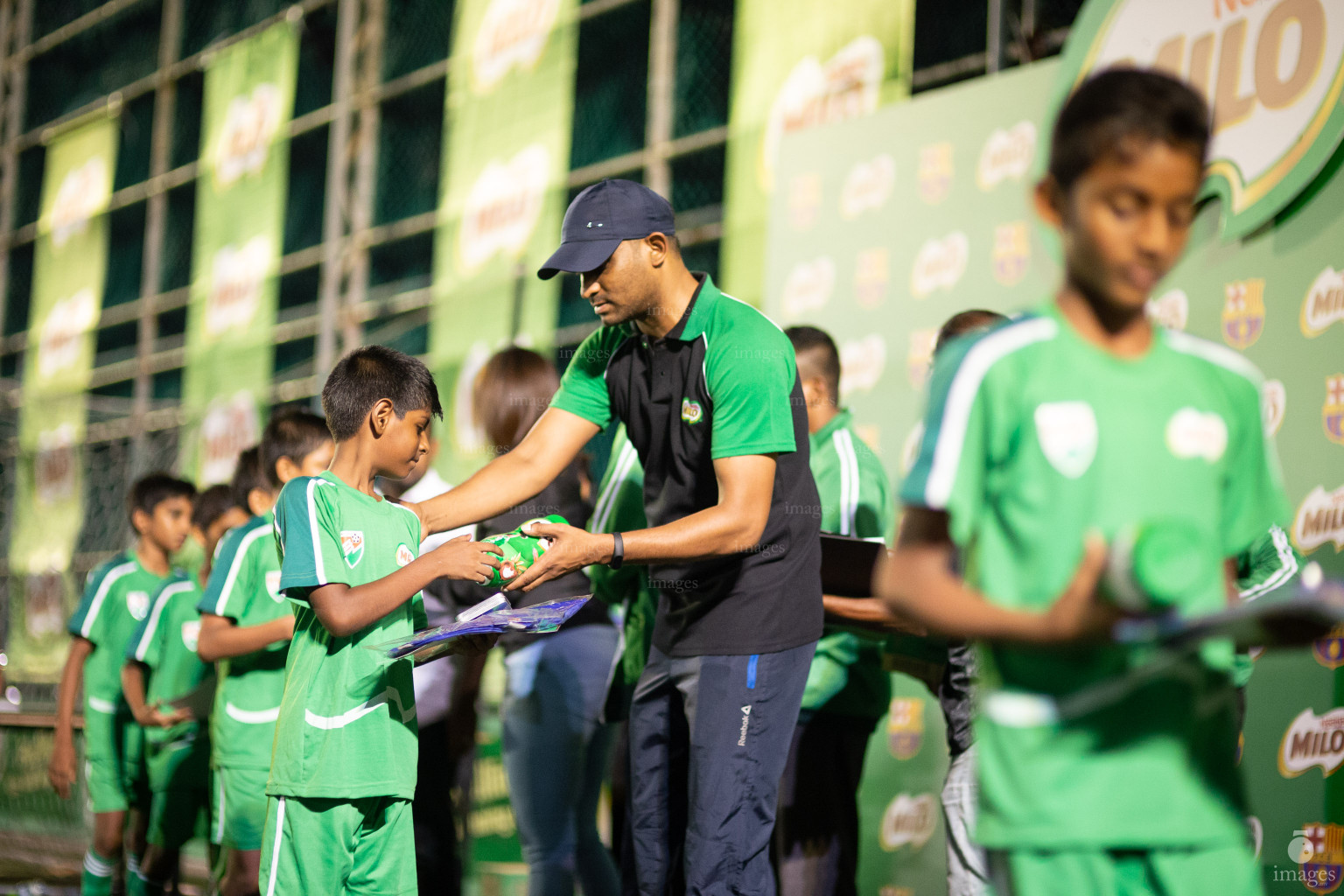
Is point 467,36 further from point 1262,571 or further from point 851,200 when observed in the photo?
point 1262,571

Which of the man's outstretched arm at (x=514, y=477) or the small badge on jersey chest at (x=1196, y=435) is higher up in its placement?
the man's outstretched arm at (x=514, y=477)

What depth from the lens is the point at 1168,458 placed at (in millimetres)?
1326

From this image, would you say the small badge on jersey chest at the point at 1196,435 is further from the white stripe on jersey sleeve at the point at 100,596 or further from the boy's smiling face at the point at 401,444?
the white stripe on jersey sleeve at the point at 100,596

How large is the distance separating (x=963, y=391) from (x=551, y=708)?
2.42 m

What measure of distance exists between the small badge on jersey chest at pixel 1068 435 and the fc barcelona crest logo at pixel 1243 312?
7.70ft

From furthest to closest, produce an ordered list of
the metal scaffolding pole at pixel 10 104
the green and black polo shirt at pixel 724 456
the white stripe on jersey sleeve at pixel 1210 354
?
the metal scaffolding pole at pixel 10 104, the green and black polo shirt at pixel 724 456, the white stripe on jersey sleeve at pixel 1210 354

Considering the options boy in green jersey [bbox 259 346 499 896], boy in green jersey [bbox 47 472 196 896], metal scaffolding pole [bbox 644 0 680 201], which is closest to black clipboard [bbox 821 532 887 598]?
boy in green jersey [bbox 259 346 499 896]

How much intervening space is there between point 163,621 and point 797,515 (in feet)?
8.49

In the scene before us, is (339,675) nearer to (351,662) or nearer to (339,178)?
(351,662)

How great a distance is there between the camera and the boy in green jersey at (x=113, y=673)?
14.2 feet

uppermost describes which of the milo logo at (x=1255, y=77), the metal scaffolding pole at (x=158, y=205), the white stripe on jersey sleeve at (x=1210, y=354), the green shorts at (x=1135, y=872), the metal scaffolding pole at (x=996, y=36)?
the metal scaffolding pole at (x=158, y=205)

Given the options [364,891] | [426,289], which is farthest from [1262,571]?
[426,289]

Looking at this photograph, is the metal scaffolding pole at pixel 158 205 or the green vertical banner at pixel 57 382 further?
the metal scaffolding pole at pixel 158 205

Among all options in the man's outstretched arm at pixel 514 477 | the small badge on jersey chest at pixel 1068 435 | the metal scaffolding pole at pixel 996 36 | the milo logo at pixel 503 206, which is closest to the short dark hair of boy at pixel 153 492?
the man's outstretched arm at pixel 514 477
